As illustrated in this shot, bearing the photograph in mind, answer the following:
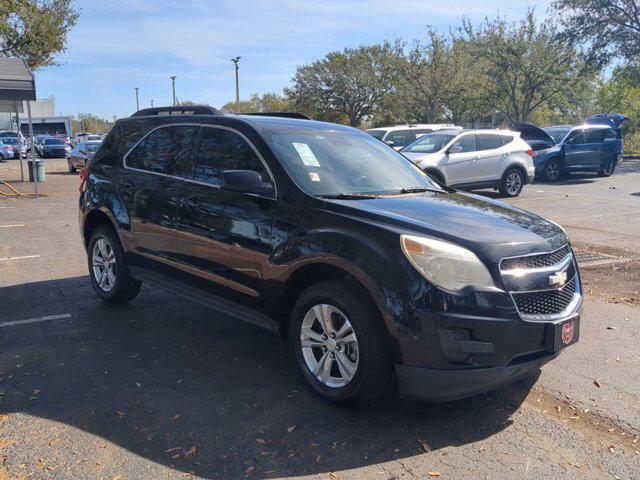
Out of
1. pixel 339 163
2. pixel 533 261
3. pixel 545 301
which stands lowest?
pixel 545 301

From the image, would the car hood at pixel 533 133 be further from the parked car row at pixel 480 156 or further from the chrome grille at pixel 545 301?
the chrome grille at pixel 545 301

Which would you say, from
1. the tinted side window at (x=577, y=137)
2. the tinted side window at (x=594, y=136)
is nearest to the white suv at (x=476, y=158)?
the tinted side window at (x=577, y=137)

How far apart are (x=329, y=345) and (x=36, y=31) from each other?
23215 mm

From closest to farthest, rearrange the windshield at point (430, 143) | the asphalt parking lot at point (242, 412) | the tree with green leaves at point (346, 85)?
the asphalt parking lot at point (242, 412)
the windshield at point (430, 143)
the tree with green leaves at point (346, 85)

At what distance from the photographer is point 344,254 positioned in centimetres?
366

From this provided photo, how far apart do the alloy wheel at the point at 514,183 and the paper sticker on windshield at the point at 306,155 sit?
12057mm

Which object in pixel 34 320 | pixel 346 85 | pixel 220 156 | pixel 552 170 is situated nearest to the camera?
pixel 220 156

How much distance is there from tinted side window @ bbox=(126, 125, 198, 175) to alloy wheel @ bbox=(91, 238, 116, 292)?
3.00 ft

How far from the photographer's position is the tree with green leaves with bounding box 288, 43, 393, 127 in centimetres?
4869

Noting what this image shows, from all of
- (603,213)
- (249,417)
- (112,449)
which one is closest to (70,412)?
(112,449)

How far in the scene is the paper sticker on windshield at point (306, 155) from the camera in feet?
14.7

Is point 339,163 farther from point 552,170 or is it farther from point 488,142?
point 552,170

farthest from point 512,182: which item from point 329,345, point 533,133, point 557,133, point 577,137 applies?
point 329,345

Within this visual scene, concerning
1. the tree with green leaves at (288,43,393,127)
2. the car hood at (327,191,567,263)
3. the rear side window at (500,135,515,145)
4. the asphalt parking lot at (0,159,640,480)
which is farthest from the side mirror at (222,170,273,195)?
the tree with green leaves at (288,43,393,127)
